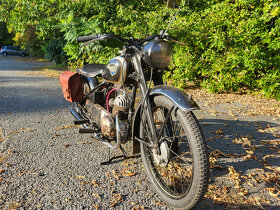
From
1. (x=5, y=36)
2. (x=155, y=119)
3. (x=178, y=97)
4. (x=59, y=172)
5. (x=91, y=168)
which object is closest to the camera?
(x=178, y=97)

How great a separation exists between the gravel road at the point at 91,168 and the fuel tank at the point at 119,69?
1017mm

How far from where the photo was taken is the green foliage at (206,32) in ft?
21.5

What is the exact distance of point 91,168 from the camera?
286 cm

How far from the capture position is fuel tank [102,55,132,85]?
2.61m

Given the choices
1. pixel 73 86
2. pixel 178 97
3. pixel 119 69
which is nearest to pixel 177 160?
pixel 178 97

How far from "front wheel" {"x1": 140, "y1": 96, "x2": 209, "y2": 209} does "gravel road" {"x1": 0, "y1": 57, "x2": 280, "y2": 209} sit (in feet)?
0.52

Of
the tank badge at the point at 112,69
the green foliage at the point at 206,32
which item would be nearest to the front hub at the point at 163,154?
the tank badge at the point at 112,69

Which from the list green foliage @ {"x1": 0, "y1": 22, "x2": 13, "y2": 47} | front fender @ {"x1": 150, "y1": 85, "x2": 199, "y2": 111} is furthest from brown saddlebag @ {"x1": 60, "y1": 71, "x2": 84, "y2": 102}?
green foliage @ {"x1": 0, "y1": 22, "x2": 13, "y2": 47}

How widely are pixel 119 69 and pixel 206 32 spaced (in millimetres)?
5337

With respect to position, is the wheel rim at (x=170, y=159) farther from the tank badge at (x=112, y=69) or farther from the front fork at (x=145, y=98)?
the tank badge at (x=112, y=69)

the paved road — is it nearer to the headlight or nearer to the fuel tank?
the fuel tank

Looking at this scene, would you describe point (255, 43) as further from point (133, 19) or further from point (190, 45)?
point (133, 19)

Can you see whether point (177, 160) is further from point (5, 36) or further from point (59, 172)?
point (5, 36)

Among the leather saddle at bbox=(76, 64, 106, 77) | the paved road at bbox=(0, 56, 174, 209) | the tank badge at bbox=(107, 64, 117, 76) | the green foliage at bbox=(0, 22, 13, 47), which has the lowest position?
the green foliage at bbox=(0, 22, 13, 47)
